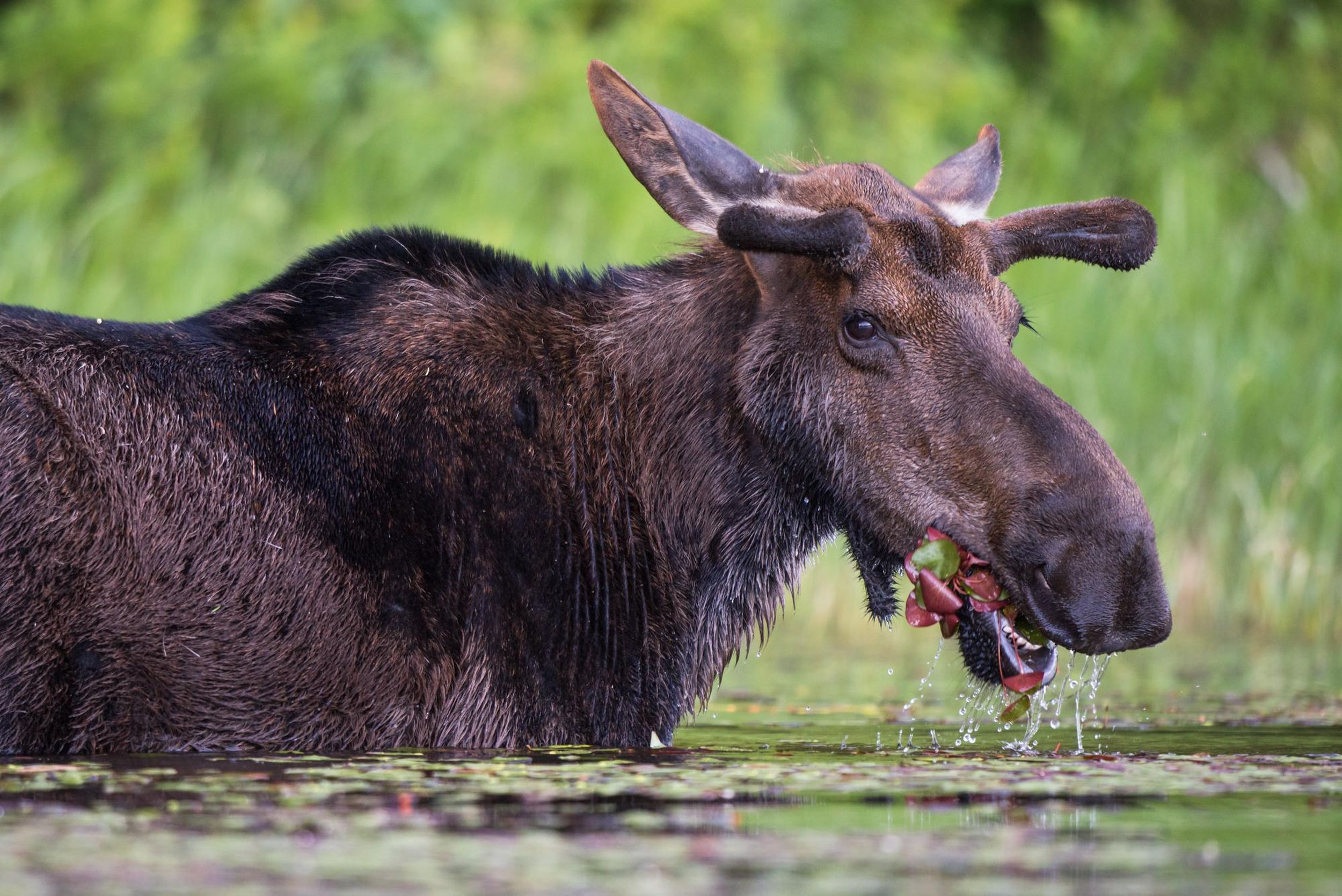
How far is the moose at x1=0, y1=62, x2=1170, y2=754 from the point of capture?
4.98m

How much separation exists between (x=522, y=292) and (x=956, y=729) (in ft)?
7.04

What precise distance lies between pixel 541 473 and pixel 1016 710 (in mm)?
1507

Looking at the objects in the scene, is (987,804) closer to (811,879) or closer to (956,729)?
(811,879)

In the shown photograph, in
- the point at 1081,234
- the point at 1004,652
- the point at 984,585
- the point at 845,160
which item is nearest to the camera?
the point at 984,585

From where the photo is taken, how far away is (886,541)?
5367 mm

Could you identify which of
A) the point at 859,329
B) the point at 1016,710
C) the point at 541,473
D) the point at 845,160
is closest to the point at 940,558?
the point at 1016,710

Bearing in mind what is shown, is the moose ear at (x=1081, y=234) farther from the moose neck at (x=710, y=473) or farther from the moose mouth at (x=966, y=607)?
the moose mouth at (x=966, y=607)

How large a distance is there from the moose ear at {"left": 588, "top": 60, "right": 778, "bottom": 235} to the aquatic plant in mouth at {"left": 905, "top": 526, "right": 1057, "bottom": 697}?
3.88ft

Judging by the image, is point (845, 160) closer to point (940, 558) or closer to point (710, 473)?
point (710, 473)

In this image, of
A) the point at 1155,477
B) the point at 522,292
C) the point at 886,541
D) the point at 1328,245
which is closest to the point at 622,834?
the point at 886,541

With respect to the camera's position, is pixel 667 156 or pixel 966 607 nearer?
pixel 966 607

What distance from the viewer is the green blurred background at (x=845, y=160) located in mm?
10469

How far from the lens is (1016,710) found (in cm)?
541

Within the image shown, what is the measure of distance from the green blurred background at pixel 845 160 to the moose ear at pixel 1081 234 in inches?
42.3
